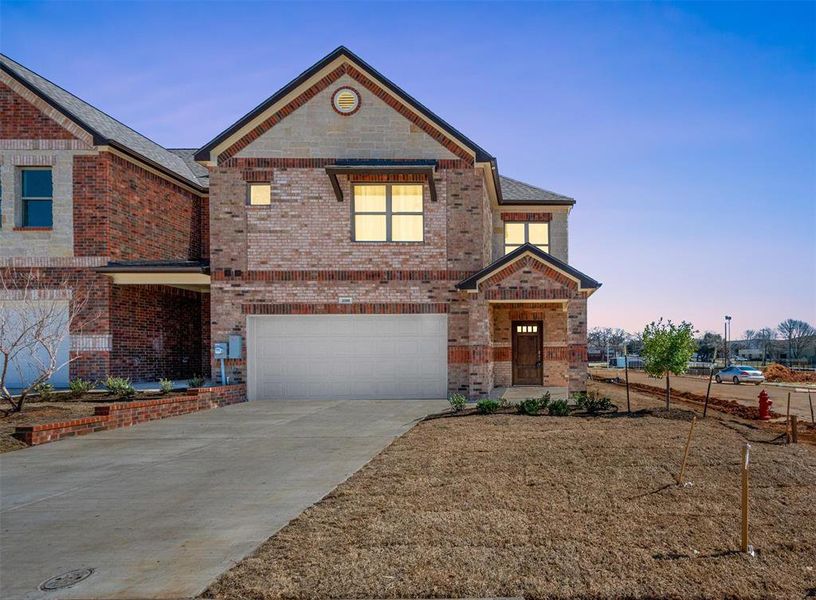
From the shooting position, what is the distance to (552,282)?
16.9m

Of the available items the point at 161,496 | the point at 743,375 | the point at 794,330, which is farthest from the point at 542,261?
the point at 794,330

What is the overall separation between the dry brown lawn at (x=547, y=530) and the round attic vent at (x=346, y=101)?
12.4 meters

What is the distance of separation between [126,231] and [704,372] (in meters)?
48.3

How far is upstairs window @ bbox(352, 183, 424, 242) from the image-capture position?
17906mm

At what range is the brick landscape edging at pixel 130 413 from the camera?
34.5 ft

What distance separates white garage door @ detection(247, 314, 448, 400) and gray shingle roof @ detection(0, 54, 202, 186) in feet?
24.5

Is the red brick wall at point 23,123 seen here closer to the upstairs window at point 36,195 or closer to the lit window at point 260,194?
the upstairs window at point 36,195

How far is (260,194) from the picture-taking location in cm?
1792

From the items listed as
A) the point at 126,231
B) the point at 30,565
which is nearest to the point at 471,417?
the point at 30,565

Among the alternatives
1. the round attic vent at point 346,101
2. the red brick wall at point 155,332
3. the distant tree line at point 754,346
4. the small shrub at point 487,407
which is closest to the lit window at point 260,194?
the round attic vent at point 346,101

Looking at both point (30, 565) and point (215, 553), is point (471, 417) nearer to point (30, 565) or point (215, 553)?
point (215, 553)

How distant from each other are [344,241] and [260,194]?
3.15m

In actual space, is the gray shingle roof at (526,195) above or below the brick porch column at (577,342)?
above

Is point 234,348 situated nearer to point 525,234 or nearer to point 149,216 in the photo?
point 149,216
